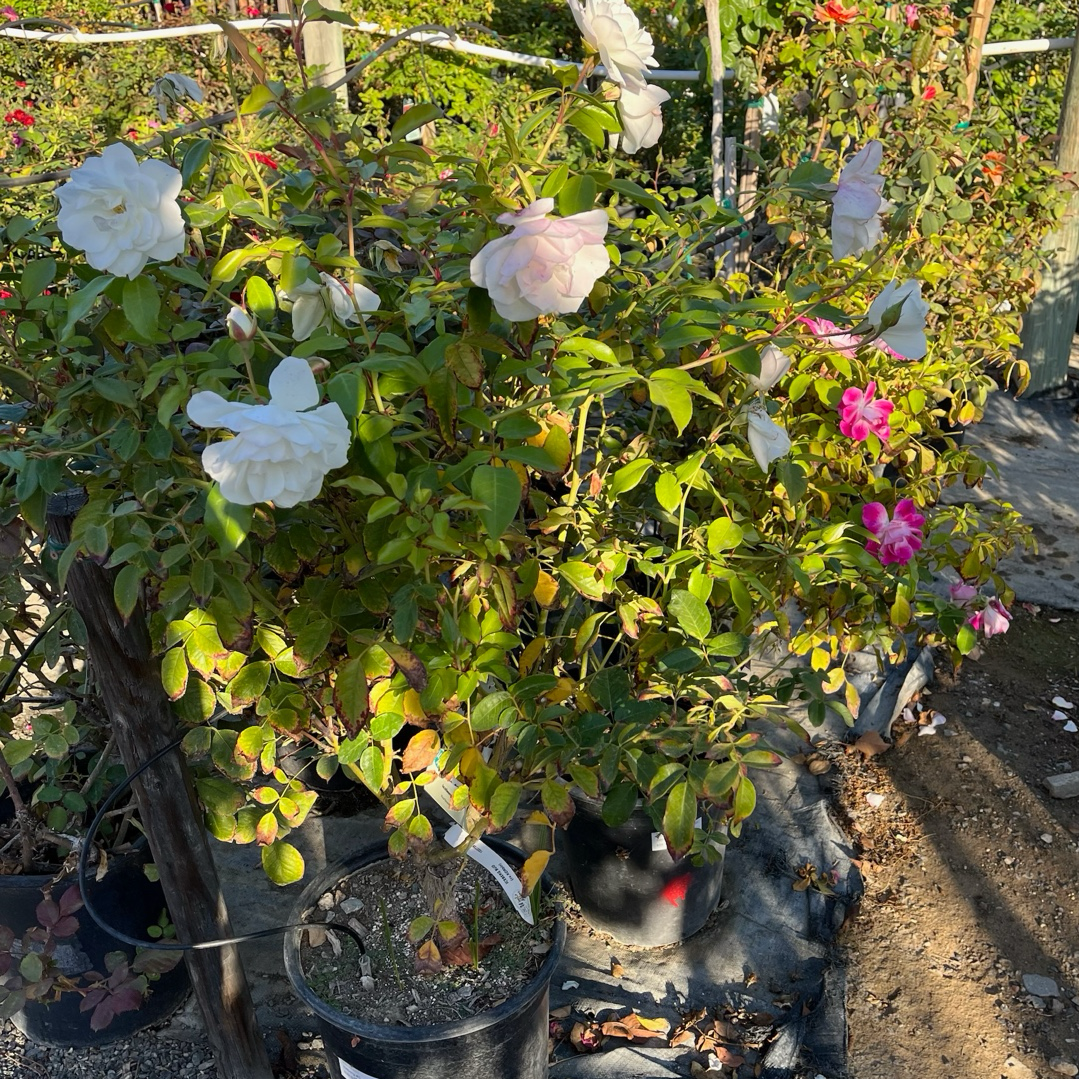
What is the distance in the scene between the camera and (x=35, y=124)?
17.1ft

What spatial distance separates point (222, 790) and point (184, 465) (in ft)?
1.61

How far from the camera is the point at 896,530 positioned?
1710 mm

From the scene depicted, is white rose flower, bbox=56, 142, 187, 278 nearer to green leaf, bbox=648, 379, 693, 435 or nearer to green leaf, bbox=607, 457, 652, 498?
green leaf, bbox=648, 379, 693, 435

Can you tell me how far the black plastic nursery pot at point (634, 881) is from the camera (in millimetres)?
1976

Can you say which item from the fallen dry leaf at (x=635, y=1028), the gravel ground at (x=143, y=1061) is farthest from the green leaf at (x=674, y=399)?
the gravel ground at (x=143, y=1061)

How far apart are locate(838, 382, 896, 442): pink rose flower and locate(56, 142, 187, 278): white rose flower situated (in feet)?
4.14

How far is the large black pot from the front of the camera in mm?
1779

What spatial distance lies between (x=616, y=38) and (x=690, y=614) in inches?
25.7

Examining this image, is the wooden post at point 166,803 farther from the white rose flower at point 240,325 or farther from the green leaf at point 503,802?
the green leaf at point 503,802

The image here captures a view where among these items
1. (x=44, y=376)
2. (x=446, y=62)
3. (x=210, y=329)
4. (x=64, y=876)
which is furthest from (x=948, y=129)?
(x=446, y=62)

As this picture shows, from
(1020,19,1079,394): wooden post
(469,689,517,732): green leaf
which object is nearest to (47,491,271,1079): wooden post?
(469,689,517,732): green leaf

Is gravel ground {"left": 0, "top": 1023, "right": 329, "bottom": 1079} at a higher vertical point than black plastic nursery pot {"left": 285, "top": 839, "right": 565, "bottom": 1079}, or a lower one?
lower

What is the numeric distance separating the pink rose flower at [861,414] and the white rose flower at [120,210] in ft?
4.14

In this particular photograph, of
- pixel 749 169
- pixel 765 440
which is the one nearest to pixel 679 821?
pixel 765 440
